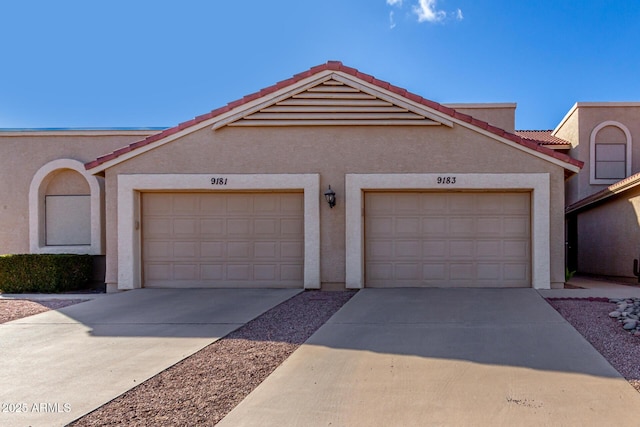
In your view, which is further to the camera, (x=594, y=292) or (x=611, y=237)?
(x=611, y=237)

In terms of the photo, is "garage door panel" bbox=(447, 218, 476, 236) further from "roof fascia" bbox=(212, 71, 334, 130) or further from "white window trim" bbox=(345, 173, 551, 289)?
"roof fascia" bbox=(212, 71, 334, 130)

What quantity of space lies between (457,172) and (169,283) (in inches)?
280

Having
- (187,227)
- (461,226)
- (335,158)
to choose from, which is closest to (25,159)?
(187,227)

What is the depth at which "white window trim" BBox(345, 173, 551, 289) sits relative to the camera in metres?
9.67

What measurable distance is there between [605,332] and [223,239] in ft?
25.1

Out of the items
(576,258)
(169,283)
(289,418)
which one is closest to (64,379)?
(289,418)

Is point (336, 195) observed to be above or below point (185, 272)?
above

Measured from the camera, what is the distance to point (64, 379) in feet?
15.3

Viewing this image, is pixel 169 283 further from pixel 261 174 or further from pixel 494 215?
pixel 494 215

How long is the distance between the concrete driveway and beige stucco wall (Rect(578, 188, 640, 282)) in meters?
6.75

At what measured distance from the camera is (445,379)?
4.48m

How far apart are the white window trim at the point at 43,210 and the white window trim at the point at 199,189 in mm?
2288

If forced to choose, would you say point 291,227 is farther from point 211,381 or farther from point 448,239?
point 211,381

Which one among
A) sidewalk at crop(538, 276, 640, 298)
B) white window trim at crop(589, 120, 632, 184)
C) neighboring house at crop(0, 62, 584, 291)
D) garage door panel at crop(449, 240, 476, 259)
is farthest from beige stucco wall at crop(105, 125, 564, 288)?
white window trim at crop(589, 120, 632, 184)
